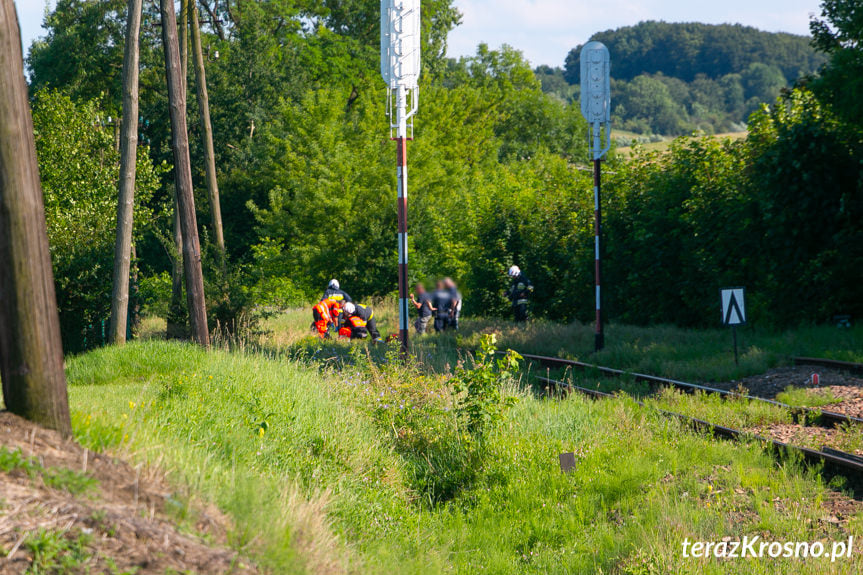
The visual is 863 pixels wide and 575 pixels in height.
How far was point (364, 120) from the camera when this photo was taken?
142 feet

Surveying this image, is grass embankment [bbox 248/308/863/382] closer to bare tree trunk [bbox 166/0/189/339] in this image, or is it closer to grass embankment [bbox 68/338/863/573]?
bare tree trunk [bbox 166/0/189/339]

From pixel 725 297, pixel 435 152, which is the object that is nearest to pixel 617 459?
pixel 725 297

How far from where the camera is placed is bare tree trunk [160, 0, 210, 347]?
1631 cm

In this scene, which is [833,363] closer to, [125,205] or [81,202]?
[125,205]

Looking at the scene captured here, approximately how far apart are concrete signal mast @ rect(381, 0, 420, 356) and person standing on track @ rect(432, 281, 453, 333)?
9.32 meters

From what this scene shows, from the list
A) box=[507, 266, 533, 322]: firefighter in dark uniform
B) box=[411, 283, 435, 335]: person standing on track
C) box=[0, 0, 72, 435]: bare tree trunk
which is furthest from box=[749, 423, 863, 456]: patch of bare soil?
box=[411, 283, 435, 335]: person standing on track

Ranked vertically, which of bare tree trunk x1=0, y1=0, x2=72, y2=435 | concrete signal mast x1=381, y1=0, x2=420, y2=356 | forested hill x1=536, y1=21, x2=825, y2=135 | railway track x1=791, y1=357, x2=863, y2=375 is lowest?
railway track x1=791, y1=357, x2=863, y2=375

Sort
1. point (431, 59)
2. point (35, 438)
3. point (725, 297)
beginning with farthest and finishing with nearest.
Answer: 1. point (431, 59)
2. point (725, 297)
3. point (35, 438)

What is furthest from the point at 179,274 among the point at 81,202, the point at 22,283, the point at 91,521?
the point at 91,521

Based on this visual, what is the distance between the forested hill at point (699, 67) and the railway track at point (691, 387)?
133 metres

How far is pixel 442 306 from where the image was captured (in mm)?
24172

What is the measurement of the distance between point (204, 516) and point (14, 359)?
1654 millimetres

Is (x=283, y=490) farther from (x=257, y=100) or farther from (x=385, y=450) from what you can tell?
(x=257, y=100)

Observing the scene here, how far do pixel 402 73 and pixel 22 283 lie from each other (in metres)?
10.8
